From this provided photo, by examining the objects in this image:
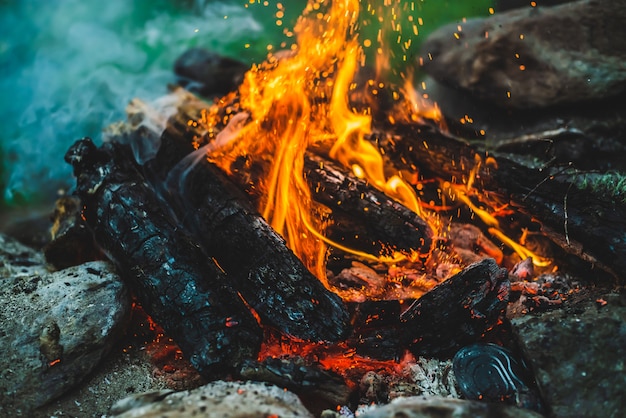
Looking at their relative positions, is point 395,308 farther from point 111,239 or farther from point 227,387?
point 111,239

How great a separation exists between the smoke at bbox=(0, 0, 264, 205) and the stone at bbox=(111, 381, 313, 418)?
17.8 ft

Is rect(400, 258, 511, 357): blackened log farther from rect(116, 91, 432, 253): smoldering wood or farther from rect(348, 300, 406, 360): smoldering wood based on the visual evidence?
rect(116, 91, 432, 253): smoldering wood

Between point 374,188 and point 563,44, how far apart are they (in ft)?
11.7

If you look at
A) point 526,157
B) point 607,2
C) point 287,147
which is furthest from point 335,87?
point 607,2

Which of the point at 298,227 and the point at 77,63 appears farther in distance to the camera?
the point at 77,63

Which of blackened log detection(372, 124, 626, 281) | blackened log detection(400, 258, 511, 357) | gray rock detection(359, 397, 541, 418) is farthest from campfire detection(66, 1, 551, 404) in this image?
gray rock detection(359, 397, 541, 418)

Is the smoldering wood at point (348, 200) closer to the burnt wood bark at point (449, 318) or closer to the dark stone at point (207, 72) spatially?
the burnt wood bark at point (449, 318)

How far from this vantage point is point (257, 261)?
12.0ft

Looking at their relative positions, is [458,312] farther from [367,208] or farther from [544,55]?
[544,55]

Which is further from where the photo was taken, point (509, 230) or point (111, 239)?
point (509, 230)

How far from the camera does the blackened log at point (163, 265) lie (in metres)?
3.16

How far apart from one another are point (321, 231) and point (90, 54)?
7905 millimetres

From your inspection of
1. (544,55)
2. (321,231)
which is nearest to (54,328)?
(321,231)

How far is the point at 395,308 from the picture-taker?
3607 millimetres
